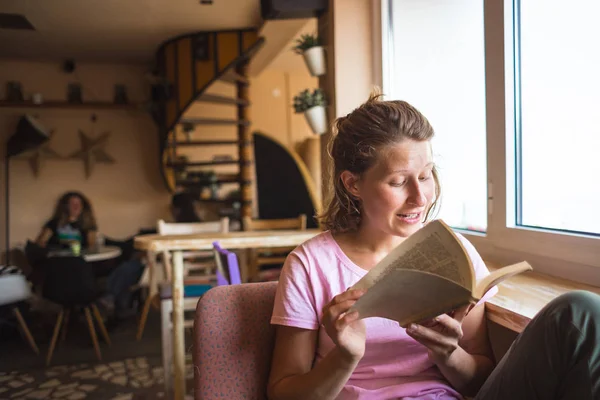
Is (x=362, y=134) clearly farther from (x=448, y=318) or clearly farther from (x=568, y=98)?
(x=568, y=98)

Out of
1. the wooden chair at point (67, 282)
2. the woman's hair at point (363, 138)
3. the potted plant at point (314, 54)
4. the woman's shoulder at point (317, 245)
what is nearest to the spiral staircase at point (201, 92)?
the wooden chair at point (67, 282)

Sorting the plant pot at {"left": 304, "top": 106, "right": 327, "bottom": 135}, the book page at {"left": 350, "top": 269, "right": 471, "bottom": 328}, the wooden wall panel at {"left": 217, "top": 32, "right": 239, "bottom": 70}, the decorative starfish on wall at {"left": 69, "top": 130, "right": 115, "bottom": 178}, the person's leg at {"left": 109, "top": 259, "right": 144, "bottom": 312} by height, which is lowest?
the person's leg at {"left": 109, "top": 259, "right": 144, "bottom": 312}

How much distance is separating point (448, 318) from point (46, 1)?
470 cm

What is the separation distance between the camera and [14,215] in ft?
21.4

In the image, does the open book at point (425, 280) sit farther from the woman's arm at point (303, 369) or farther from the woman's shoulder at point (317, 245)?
the woman's shoulder at point (317, 245)

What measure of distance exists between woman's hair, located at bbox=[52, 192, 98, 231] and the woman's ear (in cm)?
541

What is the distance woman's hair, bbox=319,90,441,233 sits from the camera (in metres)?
1.18

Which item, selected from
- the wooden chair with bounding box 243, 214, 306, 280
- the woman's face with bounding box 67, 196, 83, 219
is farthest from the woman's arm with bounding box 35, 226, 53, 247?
the wooden chair with bounding box 243, 214, 306, 280

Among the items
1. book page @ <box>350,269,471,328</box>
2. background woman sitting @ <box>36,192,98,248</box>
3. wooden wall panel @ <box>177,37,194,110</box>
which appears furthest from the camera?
background woman sitting @ <box>36,192,98,248</box>

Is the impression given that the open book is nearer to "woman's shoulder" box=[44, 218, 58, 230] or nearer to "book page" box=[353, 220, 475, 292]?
"book page" box=[353, 220, 475, 292]

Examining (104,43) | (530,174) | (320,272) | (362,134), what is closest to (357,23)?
(530,174)

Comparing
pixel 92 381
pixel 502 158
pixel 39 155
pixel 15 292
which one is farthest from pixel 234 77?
pixel 502 158

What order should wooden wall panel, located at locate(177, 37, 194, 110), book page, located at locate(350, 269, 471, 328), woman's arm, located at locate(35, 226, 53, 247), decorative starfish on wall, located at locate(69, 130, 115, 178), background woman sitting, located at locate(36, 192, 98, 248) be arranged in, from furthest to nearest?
1. decorative starfish on wall, located at locate(69, 130, 115, 178)
2. woman's arm, located at locate(35, 226, 53, 247)
3. background woman sitting, located at locate(36, 192, 98, 248)
4. wooden wall panel, located at locate(177, 37, 194, 110)
5. book page, located at locate(350, 269, 471, 328)

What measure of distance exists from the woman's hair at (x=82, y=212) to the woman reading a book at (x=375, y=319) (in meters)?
5.44
